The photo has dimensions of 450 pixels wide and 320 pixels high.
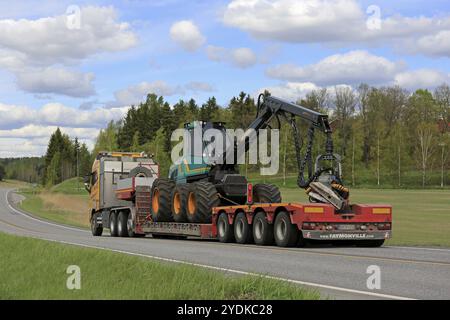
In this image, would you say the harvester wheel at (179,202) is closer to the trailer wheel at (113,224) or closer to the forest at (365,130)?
the trailer wheel at (113,224)

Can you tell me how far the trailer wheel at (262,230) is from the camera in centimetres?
2038

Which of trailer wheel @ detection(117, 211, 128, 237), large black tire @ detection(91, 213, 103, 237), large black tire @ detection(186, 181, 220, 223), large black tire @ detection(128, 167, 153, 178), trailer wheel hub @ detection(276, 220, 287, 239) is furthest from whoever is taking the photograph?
large black tire @ detection(91, 213, 103, 237)

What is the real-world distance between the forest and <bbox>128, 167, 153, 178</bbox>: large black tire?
43.8 m

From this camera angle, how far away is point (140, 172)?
30.5 meters

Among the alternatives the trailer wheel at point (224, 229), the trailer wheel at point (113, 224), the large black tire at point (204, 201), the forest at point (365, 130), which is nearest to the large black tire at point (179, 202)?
the large black tire at point (204, 201)

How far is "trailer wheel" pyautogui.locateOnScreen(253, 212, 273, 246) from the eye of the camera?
2038 cm

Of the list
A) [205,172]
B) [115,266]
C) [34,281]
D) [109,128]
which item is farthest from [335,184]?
[109,128]

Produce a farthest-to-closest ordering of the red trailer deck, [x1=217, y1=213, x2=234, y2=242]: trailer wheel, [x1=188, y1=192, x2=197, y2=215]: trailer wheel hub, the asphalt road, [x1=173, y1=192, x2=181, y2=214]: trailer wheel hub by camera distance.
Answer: [x1=173, y1=192, x2=181, y2=214]: trailer wheel hub, [x1=188, y1=192, x2=197, y2=215]: trailer wheel hub, [x1=217, y1=213, x2=234, y2=242]: trailer wheel, the red trailer deck, the asphalt road

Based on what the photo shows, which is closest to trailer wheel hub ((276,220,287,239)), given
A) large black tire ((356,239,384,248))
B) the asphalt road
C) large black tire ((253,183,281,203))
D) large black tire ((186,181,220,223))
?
the asphalt road

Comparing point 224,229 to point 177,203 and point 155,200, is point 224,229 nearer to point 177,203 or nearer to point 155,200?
point 177,203

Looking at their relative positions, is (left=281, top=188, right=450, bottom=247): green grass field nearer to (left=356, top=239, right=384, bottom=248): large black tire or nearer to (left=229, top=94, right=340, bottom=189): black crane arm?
(left=356, top=239, right=384, bottom=248): large black tire

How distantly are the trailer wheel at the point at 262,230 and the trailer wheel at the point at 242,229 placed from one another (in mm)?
305

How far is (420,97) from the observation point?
125m
